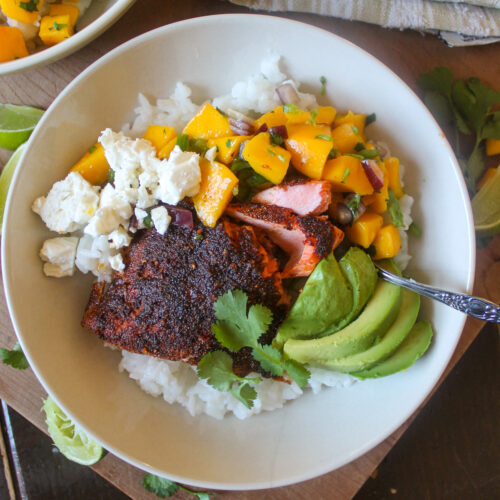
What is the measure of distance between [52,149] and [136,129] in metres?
0.40

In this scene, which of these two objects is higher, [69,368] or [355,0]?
[355,0]

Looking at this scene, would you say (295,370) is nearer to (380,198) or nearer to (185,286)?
(185,286)

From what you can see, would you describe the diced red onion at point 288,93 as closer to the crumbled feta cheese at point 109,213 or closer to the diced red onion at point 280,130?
the diced red onion at point 280,130

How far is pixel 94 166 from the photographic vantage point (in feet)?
7.45

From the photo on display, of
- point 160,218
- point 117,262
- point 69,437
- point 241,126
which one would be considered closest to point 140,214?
point 160,218

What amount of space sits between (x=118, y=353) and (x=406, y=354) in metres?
1.39

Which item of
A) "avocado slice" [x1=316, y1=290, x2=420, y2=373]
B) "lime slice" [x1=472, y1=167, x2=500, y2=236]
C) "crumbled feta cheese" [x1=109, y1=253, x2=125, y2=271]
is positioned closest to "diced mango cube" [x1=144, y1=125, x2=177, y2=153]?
"crumbled feta cheese" [x1=109, y1=253, x2=125, y2=271]

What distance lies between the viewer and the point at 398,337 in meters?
2.10

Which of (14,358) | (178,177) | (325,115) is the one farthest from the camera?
(14,358)

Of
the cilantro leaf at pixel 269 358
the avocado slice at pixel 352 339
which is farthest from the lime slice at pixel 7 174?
the avocado slice at pixel 352 339

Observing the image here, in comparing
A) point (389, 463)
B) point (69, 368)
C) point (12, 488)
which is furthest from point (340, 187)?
point (12, 488)

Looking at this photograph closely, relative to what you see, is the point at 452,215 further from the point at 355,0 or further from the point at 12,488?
the point at 12,488

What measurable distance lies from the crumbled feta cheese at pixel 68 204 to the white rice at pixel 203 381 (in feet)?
1.31

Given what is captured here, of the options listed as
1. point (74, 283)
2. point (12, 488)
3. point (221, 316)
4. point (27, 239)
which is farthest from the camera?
point (12, 488)
